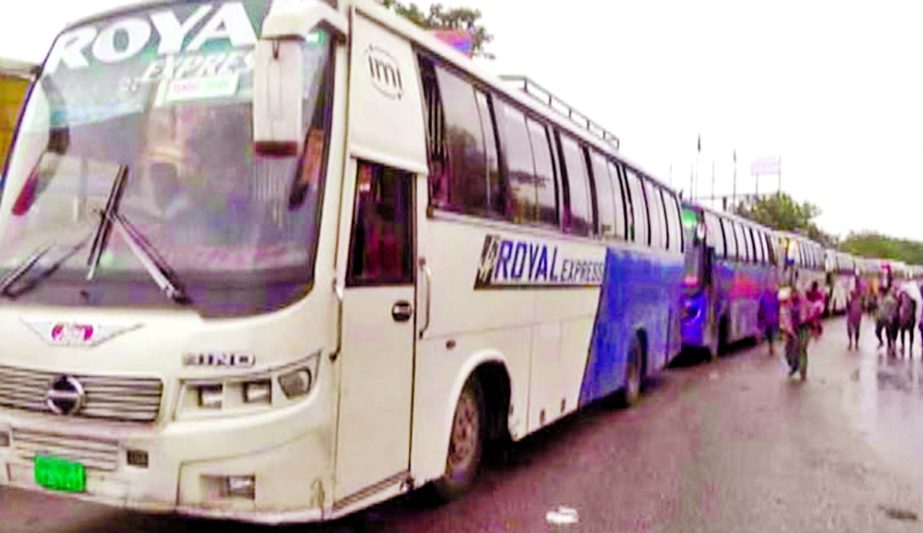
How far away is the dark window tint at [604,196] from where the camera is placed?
8.80 m

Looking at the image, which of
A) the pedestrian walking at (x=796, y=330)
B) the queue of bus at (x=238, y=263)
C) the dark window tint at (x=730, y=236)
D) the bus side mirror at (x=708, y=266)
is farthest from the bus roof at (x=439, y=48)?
the dark window tint at (x=730, y=236)

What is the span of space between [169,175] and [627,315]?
6902 mm

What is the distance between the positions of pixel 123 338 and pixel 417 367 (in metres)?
1.68

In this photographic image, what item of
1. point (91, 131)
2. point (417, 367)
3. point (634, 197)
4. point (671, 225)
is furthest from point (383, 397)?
point (671, 225)

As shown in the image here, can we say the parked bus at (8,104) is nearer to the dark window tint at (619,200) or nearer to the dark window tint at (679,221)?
the dark window tint at (619,200)

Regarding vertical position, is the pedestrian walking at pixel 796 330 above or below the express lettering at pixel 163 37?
below

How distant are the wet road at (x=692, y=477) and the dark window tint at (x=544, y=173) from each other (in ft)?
7.28

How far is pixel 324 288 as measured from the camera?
3.95 m

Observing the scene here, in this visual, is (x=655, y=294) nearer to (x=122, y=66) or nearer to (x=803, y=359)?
(x=803, y=359)

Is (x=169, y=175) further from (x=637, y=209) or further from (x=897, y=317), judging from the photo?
(x=897, y=317)

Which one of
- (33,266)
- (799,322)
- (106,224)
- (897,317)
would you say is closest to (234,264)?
(106,224)

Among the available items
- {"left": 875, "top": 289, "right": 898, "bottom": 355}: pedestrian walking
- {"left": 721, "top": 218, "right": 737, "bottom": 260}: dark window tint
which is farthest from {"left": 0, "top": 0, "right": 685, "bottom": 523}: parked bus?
{"left": 875, "top": 289, "right": 898, "bottom": 355}: pedestrian walking

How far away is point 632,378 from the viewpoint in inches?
413

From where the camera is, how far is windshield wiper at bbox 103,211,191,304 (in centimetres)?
380
